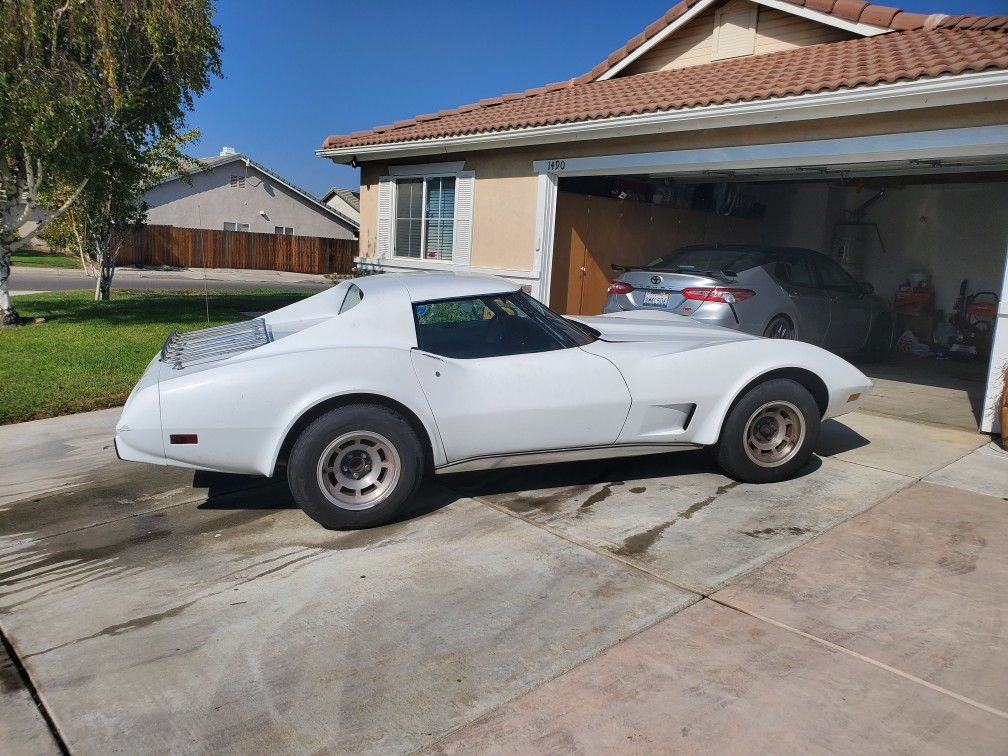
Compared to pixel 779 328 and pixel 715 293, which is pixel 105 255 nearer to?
pixel 715 293

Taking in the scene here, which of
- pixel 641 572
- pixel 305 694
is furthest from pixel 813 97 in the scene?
pixel 305 694

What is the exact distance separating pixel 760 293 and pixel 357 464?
5608 millimetres

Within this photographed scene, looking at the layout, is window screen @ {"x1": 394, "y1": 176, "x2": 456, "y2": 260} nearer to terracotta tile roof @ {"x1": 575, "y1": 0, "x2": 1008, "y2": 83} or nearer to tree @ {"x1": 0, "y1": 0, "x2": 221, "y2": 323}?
tree @ {"x1": 0, "y1": 0, "x2": 221, "y2": 323}

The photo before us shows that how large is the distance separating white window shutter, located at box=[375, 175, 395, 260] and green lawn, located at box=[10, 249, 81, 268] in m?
21.0

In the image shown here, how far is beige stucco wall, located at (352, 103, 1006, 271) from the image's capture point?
722 cm

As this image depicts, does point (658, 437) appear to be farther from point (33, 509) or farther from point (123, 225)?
point (123, 225)

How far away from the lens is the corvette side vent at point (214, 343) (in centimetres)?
430

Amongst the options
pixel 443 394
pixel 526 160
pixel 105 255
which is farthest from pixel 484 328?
pixel 105 255

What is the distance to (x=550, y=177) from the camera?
10273 mm

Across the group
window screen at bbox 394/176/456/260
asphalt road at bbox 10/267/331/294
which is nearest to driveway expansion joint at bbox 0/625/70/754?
window screen at bbox 394/176/456/260

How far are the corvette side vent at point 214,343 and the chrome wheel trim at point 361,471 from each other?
790 mm

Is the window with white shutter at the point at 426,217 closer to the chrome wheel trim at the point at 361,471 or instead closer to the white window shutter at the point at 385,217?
the white window shutter at the point at 385,217

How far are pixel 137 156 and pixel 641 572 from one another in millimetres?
11257

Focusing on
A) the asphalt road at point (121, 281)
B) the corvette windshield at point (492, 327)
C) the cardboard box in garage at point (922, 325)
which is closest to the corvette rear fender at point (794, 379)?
the corvette windshield at point (492, 327)
